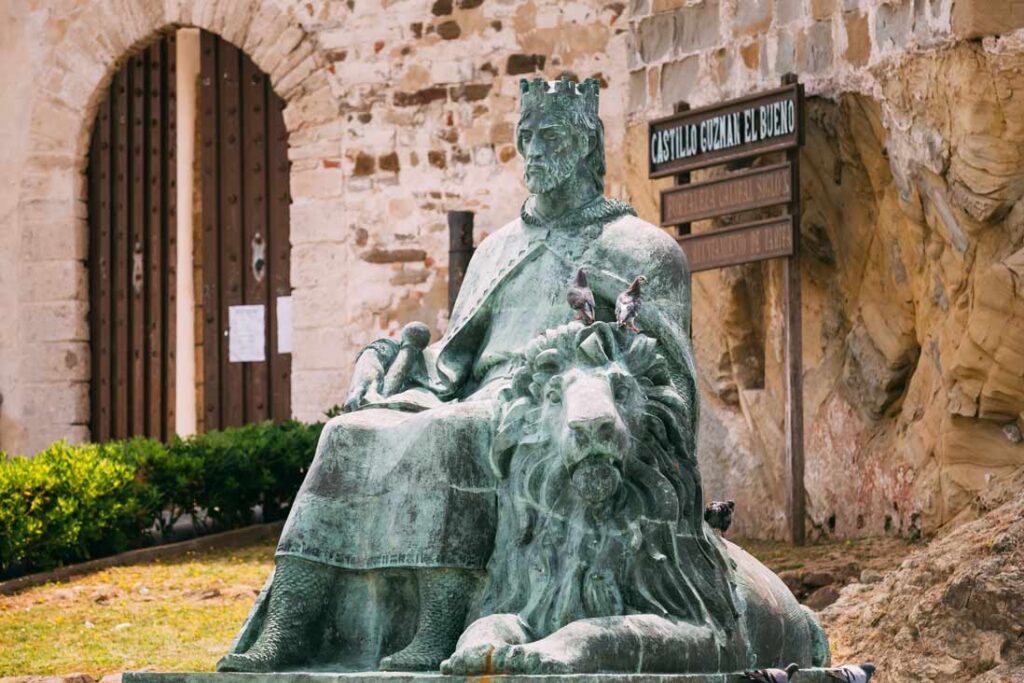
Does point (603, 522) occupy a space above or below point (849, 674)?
above

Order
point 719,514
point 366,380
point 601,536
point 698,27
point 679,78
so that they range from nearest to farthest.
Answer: point 601,536 → point 719,514 → point 366,380 → point 698,27 → point 679,78

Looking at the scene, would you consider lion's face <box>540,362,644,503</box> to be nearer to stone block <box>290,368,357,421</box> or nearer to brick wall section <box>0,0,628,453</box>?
brick wall section <box>0,0,628,453</box>

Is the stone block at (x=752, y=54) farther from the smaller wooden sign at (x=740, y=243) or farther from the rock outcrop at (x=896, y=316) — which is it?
the smaller wooden sign at (x=740, y=243)

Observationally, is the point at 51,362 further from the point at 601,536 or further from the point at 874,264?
the point at 601,536

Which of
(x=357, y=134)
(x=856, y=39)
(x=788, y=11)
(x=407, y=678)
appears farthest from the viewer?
(x=357, y=134)

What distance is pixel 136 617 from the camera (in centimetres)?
1145

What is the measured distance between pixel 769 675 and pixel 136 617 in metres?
5.87

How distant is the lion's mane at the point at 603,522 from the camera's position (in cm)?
613

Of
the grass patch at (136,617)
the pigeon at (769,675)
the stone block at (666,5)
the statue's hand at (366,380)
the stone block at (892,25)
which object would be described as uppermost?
the stone block at (666,5)

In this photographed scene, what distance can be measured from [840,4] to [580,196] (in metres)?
5.82

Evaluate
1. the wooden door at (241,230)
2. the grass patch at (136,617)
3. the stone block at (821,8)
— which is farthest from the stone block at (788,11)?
the wooden door at (241,230)

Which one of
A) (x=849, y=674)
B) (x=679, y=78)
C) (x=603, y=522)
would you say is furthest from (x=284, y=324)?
(x=603, y=522)

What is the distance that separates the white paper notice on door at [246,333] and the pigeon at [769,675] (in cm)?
1115

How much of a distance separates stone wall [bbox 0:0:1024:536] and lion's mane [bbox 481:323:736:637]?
16.5 feet
